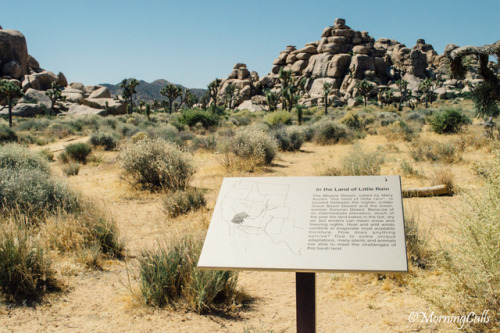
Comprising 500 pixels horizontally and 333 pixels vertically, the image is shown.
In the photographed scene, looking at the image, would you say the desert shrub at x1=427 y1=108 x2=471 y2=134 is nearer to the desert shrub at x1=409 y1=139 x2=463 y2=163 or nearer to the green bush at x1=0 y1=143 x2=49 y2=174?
the desert shrub at x1=409 y1=139 x2=463 y2=163

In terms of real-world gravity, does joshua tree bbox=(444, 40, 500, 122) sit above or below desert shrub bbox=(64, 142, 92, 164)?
above

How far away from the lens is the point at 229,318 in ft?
12.4

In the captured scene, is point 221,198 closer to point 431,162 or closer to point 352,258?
point 352,258

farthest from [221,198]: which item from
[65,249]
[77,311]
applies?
[65,249]

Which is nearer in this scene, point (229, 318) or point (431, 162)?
point (229, 318)

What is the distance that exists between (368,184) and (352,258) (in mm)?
797

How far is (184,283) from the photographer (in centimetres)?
415

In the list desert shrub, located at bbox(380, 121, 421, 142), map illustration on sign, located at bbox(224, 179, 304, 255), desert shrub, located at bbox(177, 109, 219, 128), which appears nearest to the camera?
map illustration on sign, located at bbox(224, 179, 304, 255)

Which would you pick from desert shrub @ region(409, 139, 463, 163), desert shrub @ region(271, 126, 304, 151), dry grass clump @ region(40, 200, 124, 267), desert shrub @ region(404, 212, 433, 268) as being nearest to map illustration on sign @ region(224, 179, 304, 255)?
desert shrub @ region(404, 212, 433, 268)

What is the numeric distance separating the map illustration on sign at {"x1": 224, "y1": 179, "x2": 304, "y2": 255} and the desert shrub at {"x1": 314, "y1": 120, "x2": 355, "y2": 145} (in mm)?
16419

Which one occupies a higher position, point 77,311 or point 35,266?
point 35,266

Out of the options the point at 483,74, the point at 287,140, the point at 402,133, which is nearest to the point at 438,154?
the point at 483,74

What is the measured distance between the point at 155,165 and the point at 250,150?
4095mm

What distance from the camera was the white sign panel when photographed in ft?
8.41
